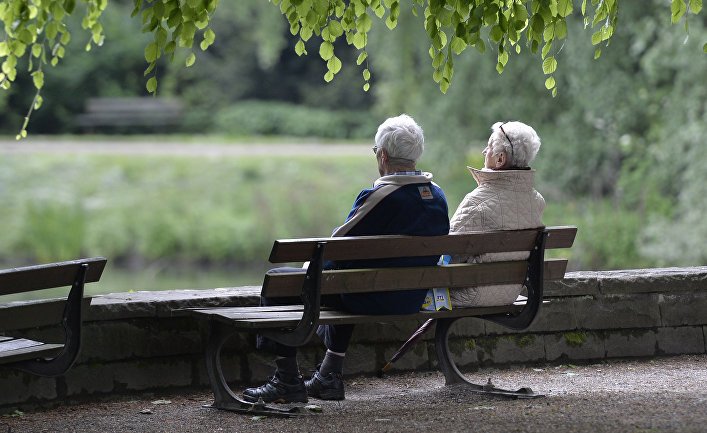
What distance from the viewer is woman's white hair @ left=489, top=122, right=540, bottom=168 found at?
5770 millimetres

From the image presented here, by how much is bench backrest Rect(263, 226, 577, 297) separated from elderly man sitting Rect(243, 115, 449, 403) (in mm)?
82

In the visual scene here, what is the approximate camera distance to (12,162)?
30.3 meters

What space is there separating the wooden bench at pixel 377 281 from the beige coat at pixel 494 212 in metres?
0.07

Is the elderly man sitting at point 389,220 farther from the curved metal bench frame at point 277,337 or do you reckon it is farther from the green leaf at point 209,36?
the green leaf at point 209,36

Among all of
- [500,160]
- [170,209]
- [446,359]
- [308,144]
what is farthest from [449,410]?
[308,144]

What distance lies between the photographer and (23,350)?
4.82 metres

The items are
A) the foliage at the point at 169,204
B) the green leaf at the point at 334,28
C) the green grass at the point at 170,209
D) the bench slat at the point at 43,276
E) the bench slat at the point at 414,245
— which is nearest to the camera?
the bench slat at the point at 43,276

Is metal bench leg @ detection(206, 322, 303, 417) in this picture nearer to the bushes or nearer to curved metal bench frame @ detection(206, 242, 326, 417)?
curved metal bench frame @ detection(206, 242, 326, 417)

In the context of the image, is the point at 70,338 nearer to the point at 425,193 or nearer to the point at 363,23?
the point at 425,193

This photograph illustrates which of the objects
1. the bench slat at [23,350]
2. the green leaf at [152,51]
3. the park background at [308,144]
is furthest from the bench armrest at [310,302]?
the park background at [308,144]

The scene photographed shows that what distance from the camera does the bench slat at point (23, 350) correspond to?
471 centimetres

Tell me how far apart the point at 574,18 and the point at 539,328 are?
1239 centimetres

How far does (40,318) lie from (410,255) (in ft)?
5.34

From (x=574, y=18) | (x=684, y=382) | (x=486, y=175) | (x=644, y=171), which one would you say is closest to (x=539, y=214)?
(x=486, y=175)
